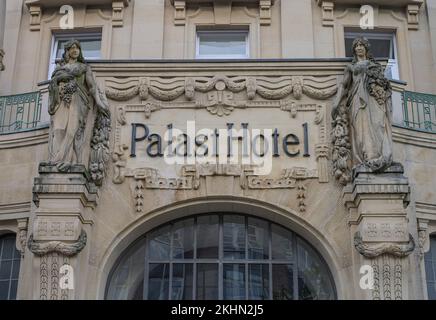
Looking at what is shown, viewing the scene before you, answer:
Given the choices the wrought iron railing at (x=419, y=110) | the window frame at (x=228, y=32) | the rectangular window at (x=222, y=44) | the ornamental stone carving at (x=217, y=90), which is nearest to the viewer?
the ornamental stone carving at (x=217, y=90)

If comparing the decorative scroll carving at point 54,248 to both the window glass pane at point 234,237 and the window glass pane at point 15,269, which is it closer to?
the window glass pane at point 15,269

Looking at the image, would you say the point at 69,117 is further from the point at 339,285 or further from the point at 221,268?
the point at 339,285

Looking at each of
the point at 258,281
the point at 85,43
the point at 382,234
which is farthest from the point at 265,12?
the point at 382,234

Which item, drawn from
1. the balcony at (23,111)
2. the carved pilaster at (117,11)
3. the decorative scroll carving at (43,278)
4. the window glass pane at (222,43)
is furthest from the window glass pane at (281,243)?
the carved pilaster at (117,11)

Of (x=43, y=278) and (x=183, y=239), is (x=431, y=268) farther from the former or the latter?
(x=43, y=278)

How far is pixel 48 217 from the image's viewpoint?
40.8 feet

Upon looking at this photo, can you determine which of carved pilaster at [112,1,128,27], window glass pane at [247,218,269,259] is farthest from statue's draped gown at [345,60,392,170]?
carved pilaster at [112,1,128,27]

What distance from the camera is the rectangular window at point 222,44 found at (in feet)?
61.9

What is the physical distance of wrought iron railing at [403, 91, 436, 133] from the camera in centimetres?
1526

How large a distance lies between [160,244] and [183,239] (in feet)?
1.35

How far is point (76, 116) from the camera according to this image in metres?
13.2

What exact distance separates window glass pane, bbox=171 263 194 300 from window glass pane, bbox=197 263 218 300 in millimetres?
140

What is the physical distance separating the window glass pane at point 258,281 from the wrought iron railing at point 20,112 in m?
5.36

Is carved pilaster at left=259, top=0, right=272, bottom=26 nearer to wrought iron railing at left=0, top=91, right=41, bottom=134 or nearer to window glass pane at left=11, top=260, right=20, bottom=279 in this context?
wrought iron railing at left=0, top=91, right=41, bottom=134
